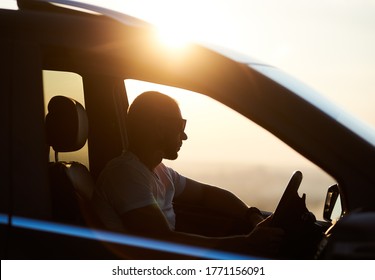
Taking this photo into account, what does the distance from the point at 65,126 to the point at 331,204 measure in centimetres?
132

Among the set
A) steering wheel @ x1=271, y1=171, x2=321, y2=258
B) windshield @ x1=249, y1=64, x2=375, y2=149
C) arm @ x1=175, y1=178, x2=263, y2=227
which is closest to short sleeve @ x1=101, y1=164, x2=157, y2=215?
steering wheel @ x1=271, y1=171, x2=321, y2=258

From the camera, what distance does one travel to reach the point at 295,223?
117 inches

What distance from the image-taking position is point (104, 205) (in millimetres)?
3105

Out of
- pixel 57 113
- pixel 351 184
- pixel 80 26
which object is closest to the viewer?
pixel 351 184

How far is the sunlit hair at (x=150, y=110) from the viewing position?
3402 mm

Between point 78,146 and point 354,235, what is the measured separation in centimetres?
153

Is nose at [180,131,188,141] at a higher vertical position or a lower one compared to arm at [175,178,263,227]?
higher

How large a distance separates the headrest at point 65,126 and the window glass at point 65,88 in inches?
19.4

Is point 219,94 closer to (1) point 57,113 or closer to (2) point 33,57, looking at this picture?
(2) point 33,57

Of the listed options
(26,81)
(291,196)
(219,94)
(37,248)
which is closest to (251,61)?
(219,94)

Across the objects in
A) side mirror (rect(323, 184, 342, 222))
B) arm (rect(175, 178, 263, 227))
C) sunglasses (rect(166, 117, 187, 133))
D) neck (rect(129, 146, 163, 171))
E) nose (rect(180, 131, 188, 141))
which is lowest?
arm (rect(175, 178, 263, 227))

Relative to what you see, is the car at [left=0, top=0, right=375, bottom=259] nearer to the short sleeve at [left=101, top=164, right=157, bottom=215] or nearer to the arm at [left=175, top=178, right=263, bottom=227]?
the short sleeve at [left=101, top=164, right=157, bottom=215]

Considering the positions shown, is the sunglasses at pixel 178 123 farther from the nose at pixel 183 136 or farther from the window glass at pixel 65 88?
the window glass at pixel 65 88

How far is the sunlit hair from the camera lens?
11.2ft
